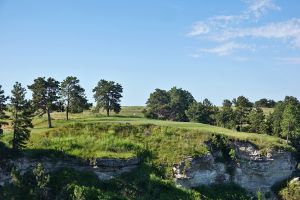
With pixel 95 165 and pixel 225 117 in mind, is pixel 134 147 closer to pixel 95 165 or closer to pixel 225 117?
pixel 95 165

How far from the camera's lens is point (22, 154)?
52.9m

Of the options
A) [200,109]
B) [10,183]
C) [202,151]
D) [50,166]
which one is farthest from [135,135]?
[200,109]

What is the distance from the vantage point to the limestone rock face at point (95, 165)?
5275 centimetres

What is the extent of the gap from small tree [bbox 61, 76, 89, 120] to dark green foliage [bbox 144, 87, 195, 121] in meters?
29.5

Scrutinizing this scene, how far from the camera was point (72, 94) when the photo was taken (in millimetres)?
69375

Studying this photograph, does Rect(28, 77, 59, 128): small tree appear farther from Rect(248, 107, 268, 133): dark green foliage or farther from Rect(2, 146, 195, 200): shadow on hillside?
Rect(248, 107, 268, 133): dark green foliage

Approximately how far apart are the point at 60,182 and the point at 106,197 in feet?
17.6

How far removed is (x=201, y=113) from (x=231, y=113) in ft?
23.1

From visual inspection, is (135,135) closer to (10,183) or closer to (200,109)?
(10,183)

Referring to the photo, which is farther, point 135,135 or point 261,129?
point 261,129

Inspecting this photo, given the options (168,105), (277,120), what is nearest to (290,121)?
(277,120)

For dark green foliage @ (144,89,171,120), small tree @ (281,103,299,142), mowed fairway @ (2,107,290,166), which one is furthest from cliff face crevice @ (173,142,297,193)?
dark green foliage @ (144,89,171,120)

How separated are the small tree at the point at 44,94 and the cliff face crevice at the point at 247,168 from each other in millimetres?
18990

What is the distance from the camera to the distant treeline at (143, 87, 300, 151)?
72938 millimetres
